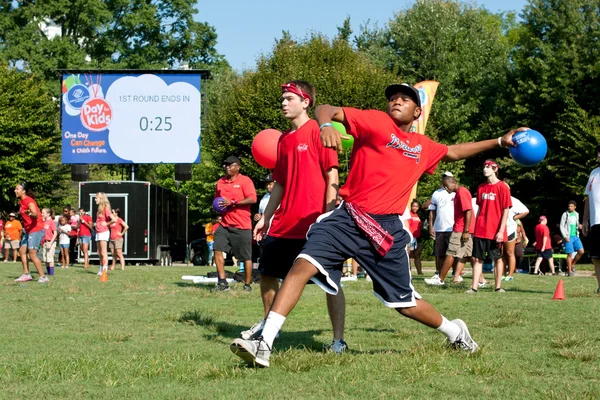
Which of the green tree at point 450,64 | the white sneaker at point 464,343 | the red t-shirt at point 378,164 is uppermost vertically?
the green tree at point 450,64

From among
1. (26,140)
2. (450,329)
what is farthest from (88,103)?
(450,329)

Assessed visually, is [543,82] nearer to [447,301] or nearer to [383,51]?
[383,51]

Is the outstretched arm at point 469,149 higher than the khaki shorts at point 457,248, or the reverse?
the outstretched arm at point 469,149

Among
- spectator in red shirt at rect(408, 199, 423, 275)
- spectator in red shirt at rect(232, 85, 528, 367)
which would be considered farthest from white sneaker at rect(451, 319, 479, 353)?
spectator in red shirt at rect(408, 199, 423, 275)

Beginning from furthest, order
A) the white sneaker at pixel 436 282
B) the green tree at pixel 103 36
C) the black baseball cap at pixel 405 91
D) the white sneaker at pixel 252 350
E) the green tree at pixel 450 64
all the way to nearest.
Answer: the green tree at pixel 103 36 < the green tree at pixel 450 64 < the white sneaker at pixel 436 282 < the black baseball cap at pixel 405 91 < the white sneaker at pixel 252 350

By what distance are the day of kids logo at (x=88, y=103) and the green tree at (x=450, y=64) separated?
17.1 metres

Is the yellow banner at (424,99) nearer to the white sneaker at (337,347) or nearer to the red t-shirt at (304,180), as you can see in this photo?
the red t-shirt at (304,180)

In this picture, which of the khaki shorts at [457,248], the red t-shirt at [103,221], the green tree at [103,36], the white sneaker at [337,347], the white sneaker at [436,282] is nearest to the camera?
the white sneaker at [337,347]

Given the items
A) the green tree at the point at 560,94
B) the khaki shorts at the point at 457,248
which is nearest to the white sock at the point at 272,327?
the khaki shorts at the point at 457,248

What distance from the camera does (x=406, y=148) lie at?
6.14m

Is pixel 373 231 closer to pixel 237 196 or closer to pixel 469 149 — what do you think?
pixel 469 149

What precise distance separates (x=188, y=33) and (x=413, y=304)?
54317 mm

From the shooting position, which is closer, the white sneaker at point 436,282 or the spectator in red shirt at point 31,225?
the white sneaker at point 436,282

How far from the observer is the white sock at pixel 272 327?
5680mm
